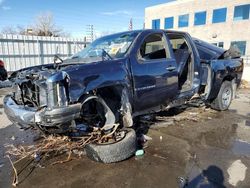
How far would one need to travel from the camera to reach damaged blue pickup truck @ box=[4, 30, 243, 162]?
3.10 meters

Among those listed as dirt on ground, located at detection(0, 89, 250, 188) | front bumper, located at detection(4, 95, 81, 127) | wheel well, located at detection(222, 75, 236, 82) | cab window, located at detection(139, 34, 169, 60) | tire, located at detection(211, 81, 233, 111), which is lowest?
dirt on ground, located at detection(0, 89, 250, 188)

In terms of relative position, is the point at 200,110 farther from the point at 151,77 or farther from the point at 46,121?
the point at 46,121

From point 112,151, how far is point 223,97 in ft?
13.8

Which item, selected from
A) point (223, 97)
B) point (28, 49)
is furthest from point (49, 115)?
point (28, 49)

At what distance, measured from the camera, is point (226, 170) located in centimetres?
346

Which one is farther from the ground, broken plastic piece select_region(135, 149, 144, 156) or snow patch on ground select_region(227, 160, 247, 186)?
broken plastic piece select_region(135, 149, 144, 156)

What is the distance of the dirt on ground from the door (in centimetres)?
82

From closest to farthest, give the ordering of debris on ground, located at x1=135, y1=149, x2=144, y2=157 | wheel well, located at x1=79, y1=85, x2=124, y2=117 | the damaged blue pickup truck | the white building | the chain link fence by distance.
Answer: the damaged blue pickup truck, wheel well, located at x1=79, y1=85, x2=124, y2=117, debris on ground, located at x1=135, y1=149, x2=144, y2=157, the chain link fence, the white building

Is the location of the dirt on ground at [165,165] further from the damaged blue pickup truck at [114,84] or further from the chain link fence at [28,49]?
the chain link fence at [28,49]

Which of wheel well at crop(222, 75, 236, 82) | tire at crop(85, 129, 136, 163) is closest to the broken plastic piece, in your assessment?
tire at crop(85, 129, 136, 163)

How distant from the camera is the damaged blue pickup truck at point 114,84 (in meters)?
3.10

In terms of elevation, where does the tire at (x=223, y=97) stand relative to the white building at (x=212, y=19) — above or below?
below

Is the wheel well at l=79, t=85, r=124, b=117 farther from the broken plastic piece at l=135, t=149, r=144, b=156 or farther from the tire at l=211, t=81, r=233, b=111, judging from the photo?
the tire at l=211, t=81, r=233, b=111

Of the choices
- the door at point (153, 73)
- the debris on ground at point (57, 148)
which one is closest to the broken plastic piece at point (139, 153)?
the debris on ground at point (57, 148)
